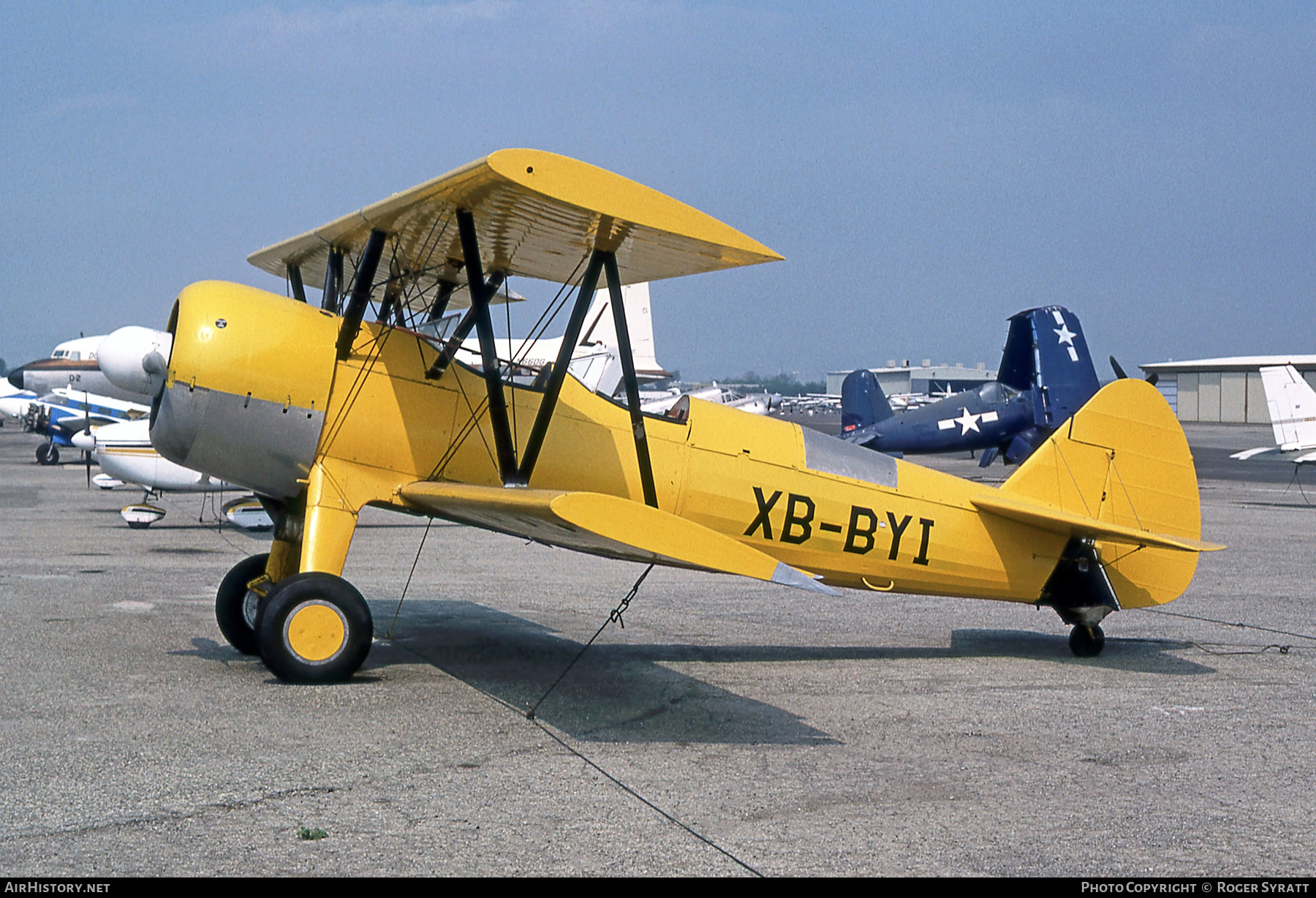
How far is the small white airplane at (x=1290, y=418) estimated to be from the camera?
2416 cm

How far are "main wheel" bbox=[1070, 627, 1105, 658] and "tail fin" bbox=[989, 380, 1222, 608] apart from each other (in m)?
0.41

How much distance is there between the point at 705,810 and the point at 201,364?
13.3ft

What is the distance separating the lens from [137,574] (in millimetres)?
11641

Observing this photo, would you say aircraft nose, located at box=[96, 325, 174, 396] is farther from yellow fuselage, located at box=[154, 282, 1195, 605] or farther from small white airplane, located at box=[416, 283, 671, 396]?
A: small white airplane, located at box=[416, 283, 671, 396]

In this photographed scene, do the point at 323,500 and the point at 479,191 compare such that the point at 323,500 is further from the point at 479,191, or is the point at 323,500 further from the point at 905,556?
the point at 905,556

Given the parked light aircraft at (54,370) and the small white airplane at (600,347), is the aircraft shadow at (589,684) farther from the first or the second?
the parked light aircraft at (54,370)

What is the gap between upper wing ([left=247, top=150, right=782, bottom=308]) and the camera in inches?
235

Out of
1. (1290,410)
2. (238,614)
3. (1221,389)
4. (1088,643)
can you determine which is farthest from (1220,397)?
(238,614)

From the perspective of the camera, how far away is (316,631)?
21.1 feet

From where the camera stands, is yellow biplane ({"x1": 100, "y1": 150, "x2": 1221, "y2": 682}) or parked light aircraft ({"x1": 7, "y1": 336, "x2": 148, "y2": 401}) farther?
parked light aircraft ({"x1": 7, "y1": 336, "x2": 148, "y2": 401})

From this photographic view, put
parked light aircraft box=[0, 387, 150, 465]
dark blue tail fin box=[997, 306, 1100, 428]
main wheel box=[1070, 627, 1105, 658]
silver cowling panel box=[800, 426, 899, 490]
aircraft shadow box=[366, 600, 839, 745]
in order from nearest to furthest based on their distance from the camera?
aircraft shadow box=[366, 600, 839, 745] < silver cowling panel box=[800, 426, 899, 490] < main wheel box=[1070, 627, 1105, 658] < dark blue tail fin box=[997, 306, 1100, 428] < parked light aircraft box=[0, 387, 150, 465]

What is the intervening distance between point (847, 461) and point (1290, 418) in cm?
2034

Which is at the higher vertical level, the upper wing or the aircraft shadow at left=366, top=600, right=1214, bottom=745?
the upper wing

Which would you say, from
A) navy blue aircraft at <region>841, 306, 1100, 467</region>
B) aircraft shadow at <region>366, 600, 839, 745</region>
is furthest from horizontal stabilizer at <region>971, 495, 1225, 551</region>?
navy blue aircraft at <region>841, 306, 1100, 467</region>
